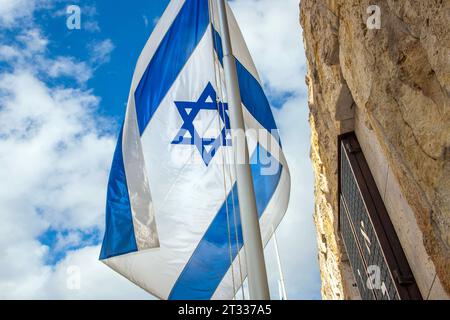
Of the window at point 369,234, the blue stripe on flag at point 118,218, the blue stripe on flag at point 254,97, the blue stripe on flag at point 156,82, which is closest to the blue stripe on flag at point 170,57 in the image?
the blue stripe on flag at point 156,82

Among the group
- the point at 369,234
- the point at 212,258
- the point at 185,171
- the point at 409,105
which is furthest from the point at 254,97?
the point at 369,234

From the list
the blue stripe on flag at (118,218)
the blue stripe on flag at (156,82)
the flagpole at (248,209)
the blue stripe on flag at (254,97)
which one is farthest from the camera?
the blue stripe on flag at (254,97)

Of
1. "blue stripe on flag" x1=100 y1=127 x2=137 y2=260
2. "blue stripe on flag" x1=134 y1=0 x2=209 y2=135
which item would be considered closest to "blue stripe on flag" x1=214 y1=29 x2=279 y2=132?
"blue stripe on flag" x1=134 y1=0 x2=209 y2=135

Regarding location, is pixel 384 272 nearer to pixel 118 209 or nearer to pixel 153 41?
pixel 118 209

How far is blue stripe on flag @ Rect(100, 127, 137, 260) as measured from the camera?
154 inches

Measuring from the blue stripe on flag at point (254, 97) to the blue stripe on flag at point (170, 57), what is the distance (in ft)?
1.06

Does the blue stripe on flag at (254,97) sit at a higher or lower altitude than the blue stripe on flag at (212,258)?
higher

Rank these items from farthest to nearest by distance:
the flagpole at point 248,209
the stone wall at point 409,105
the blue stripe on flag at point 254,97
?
the blue stripe on flag at point 254,97 < the stone wall at point 409,105 < the flagpole at point 248,209

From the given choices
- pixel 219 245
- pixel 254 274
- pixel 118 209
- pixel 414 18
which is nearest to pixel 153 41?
pixel 118 209

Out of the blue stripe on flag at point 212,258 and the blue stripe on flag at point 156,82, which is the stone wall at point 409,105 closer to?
the blue stripe on flag at point 212,258

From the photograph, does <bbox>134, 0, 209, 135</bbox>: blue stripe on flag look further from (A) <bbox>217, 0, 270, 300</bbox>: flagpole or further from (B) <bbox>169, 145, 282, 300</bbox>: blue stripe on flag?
(B) <bbox>169, 145, 282, 300</bbox>: blue stripe on flag

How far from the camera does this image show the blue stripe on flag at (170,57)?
4.52m

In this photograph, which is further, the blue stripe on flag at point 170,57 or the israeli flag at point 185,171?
the blue stripe on flag at point 170,57
